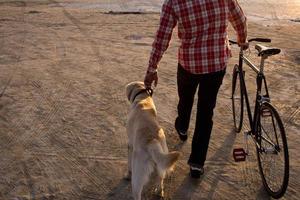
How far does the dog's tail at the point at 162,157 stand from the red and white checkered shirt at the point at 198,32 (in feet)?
3.43

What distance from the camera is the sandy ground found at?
4949 mm

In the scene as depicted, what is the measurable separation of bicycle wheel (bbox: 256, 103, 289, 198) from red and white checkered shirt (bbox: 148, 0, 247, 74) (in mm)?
680

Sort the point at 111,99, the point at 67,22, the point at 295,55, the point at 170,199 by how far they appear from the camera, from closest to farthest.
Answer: the point at 170,199, the point at 111,99, the point at 295,55, the point at 67,22

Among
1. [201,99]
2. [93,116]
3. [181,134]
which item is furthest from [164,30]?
[93,116]

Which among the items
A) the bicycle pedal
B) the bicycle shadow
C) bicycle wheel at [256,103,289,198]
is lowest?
the bicycle shadow

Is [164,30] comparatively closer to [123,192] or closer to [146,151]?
[146,151]

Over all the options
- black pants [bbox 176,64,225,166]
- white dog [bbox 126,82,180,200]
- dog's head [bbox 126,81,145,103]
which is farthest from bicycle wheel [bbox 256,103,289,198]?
dog's head [bbox 126,81,145,103]

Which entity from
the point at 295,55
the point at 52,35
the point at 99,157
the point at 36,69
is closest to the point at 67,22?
the point at 52,35

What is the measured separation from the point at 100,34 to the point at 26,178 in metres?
8.12

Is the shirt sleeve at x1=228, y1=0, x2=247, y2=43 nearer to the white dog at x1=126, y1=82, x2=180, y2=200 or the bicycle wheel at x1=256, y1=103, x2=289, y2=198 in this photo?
the bicycle wheel at x1=256, y1=103, x2=289, y2=198

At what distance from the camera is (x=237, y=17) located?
486 centimetres

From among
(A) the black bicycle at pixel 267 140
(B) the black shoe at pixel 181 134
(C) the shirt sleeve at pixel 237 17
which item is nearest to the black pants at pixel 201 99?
(A) the black bicycle at pixel 267 140

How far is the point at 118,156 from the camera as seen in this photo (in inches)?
221

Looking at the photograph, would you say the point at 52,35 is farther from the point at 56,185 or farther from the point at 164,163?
the point at 164,163
